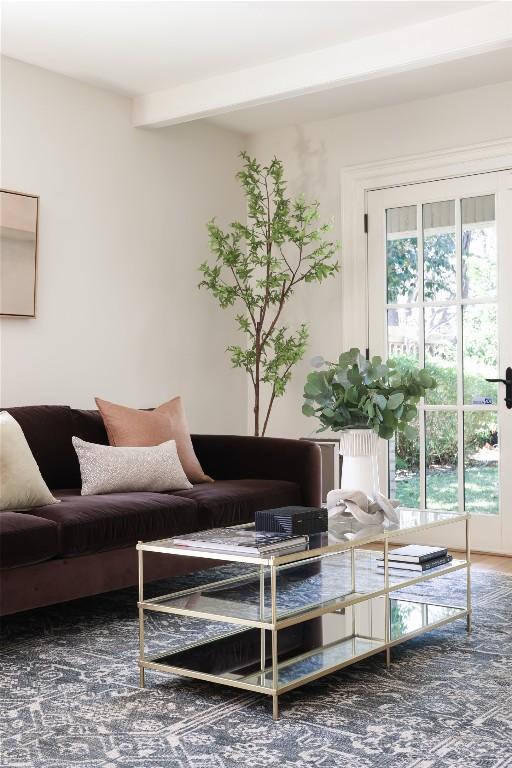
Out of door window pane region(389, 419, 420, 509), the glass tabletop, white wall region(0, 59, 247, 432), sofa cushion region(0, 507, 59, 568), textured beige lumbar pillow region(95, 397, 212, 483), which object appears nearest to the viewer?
the glass tabletop

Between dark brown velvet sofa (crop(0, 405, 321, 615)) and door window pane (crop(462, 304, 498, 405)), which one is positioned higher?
door window pane (crop(462, 304, 498, 405))

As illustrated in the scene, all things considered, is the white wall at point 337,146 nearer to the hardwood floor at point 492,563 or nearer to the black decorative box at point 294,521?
the hardwood floor at point 492,563

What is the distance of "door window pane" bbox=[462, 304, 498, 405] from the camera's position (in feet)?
16.4

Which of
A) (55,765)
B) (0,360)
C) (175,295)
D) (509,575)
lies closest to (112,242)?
(175,295)

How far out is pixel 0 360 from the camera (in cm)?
435

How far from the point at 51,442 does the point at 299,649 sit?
1.81 m

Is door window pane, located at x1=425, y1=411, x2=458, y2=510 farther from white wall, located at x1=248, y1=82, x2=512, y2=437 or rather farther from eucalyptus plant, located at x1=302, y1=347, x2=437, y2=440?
eucalyptus plant, located at x1=302, y1=347, x2=437, y2=440

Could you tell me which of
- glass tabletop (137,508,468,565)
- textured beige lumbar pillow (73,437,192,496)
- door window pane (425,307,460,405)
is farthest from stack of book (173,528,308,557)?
door window pane (425,307,460,405)

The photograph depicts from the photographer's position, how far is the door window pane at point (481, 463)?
4984 mm

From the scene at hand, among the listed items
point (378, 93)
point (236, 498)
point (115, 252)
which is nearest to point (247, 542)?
point (236, 498)

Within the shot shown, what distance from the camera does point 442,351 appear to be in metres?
5.18

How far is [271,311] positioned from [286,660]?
11.4 ft

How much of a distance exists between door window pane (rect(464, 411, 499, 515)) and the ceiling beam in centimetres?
195

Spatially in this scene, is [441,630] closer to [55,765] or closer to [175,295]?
[55,765]
